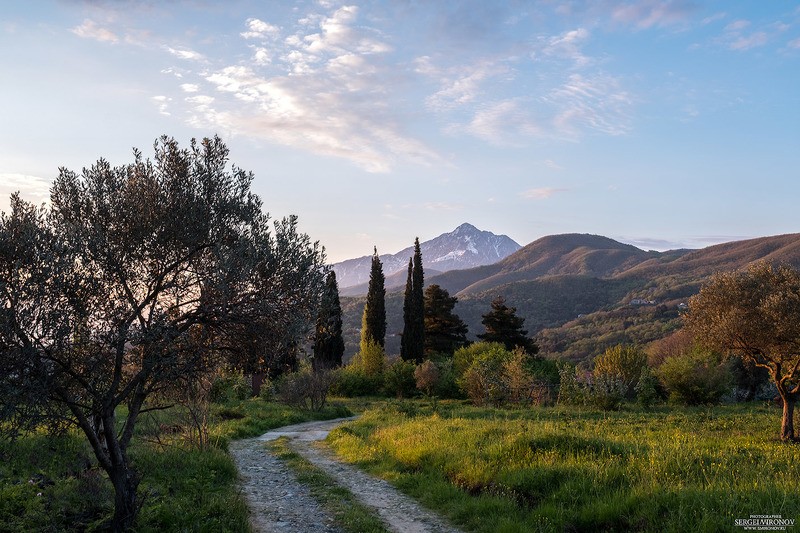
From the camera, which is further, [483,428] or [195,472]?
[483,428]

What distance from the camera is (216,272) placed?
7.79m

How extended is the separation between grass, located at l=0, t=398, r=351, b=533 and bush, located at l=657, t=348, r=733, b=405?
27357 millimetres

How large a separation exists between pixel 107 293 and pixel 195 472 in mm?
6898

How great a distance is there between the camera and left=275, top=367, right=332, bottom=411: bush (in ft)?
101

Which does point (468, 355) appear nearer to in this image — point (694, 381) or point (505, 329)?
Result: point (694, 381)

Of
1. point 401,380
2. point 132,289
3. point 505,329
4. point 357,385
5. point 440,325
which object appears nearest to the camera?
point 132,289

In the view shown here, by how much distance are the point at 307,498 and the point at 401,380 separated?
30335 mm

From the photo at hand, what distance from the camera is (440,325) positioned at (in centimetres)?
6056

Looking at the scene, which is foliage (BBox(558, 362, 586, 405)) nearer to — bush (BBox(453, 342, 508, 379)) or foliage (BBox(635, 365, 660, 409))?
foliage (BBox(635, 365, 660, 409))

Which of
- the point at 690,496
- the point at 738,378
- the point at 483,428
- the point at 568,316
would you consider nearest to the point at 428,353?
the point at 738,378

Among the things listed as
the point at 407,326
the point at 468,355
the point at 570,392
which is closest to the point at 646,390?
the point at 570,392

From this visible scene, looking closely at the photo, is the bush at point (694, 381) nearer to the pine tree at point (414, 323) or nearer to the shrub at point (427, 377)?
the shrub at point (427, 377)

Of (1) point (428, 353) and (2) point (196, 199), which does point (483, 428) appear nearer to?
(2) point (196, 199)

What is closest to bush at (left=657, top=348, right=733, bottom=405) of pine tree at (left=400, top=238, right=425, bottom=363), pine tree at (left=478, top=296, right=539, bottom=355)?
pine tree at (left=478, top=296, right=539, bottom=355)
